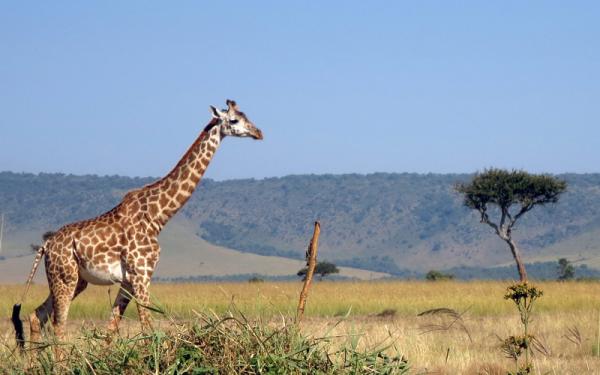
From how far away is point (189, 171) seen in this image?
1261 cm

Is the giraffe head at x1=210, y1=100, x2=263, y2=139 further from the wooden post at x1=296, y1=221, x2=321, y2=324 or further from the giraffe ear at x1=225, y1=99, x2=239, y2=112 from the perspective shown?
the wooden post at x1=296, y1=221, x2=321, y2=324

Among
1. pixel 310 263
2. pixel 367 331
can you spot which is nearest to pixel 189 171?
pixel 367 331

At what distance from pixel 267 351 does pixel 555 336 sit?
11.0 m

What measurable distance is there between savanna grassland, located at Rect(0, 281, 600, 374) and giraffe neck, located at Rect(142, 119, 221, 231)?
135 cm

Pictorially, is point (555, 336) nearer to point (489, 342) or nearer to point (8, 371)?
point (489, 342)

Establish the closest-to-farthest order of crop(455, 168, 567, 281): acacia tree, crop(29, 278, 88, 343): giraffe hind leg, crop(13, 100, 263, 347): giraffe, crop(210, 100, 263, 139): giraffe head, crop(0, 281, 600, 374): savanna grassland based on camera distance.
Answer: crop(0, 281, 600, 374): savanna grassland, crop(29, 278, 88, 343): giraffe hind leg, crop(13, 100, 263, 347): giraffe, crop(210, 100, 263, 139): giraffe head, crop(455, 168, 567, 281): acacia tree

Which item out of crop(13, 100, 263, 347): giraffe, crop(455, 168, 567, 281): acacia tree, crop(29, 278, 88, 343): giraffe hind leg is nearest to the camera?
crop(29, 278, 88, 343): giraffe hind leg

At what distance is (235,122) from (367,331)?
483 centimetres

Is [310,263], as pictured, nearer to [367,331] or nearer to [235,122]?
[367,331]

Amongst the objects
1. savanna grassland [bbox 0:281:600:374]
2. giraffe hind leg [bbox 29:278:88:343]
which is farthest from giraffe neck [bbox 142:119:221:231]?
savanna grassland [bbox 0:281:600:374]

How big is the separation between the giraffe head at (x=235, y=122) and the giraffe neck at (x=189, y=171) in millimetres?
183

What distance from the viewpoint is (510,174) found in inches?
2254

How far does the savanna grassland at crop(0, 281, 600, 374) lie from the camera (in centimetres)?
521

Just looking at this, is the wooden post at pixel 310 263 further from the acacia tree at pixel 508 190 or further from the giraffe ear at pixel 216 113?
the acacia tree at pixel 508 190
